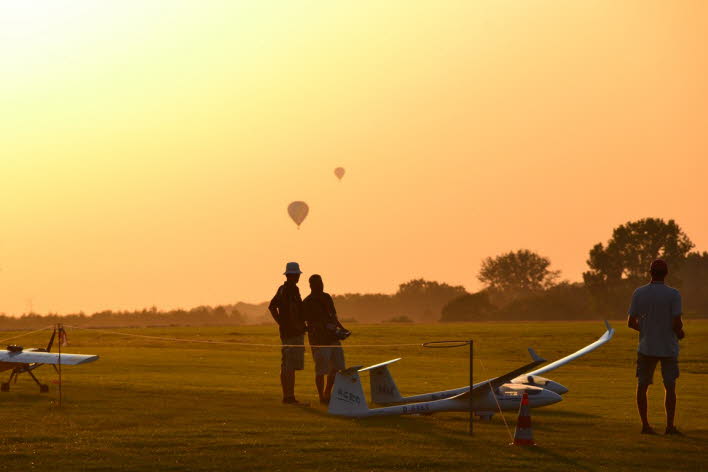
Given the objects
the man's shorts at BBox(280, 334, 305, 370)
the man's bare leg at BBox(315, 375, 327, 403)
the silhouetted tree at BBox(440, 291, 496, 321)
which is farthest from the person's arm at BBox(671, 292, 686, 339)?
the silhouetted tree at BBox(440, 291, 496, 321)

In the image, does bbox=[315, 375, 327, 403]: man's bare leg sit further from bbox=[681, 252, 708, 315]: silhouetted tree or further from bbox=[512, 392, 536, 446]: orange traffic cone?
bbox=[681, 252, 708, 315]: silhouetted tree

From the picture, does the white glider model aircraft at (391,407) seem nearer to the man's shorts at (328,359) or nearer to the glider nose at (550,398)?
the glider nose at (550,398)

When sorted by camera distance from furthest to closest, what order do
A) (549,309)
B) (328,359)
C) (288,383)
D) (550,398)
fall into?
(549,309) → (288,383) → (328,359) → (550,398)

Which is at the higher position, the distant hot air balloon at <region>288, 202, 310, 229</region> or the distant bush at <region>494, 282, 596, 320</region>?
the distant hot air balloon at <region>288, 202, 310, 229</region>

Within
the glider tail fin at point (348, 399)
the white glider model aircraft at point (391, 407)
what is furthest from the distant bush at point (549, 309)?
the glider tail fin at point (348, 399)

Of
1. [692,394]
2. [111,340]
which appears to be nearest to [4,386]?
[692,394]

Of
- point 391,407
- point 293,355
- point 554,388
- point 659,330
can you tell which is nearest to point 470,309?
point 554,388

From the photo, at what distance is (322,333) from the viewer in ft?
62.5

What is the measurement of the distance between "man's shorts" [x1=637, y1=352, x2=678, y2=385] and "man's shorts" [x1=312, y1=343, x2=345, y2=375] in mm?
5666

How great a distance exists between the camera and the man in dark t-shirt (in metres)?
19.0

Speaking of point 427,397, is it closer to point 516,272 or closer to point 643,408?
point 643,408

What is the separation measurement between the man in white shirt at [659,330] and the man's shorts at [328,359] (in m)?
5.74

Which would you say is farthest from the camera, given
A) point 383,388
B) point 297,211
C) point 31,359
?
point 297,211

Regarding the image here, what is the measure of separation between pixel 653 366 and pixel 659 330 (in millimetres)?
598
